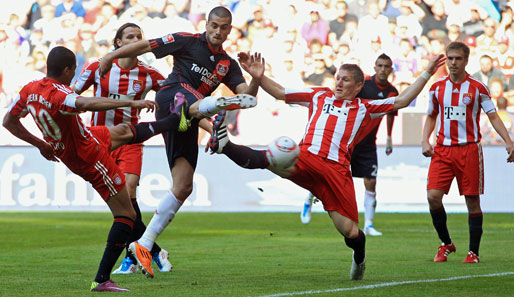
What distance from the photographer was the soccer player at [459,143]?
8.34 m

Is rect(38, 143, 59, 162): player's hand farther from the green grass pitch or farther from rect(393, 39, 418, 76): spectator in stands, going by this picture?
rect(393, 39, 418, 76): spectator in stands

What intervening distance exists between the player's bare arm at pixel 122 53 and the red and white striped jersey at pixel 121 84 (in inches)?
53.2

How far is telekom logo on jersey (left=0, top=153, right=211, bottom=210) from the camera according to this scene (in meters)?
18.0

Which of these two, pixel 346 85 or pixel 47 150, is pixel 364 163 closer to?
pixel 346 85

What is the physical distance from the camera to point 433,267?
768cm

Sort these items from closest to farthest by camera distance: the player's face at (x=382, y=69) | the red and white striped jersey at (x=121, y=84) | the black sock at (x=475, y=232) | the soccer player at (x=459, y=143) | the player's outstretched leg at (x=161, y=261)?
the player's outstretched leg at (x=161, y=261)
the red and white striped jersey at (x=121, y=84)
the black sock at (x=475, y=232)
the soccer player at (x=459, y=143)
the player's face at (x=382, y=69)

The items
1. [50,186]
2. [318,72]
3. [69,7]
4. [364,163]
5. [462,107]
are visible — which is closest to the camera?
[462,107]

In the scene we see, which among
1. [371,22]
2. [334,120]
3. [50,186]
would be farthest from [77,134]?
[371,22]

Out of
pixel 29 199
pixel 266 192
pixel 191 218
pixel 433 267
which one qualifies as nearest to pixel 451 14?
pixel 266 192

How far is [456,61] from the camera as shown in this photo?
832 centimetres

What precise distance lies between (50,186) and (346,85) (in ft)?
41.5

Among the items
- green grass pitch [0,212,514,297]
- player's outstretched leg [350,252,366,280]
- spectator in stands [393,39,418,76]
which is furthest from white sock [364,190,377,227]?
spectator in stands [393,39,418,76]

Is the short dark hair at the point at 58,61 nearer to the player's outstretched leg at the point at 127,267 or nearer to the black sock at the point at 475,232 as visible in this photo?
the player's outstretched leg at the point at 127,267

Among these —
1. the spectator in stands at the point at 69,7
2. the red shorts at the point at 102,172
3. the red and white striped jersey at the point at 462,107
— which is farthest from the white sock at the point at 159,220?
the spectator in stands at the point at 69,7
